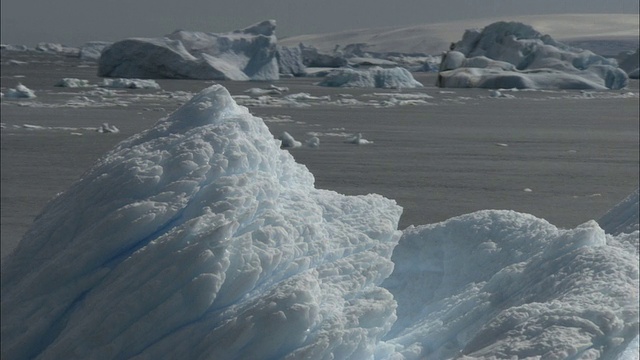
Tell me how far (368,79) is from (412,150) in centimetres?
1436

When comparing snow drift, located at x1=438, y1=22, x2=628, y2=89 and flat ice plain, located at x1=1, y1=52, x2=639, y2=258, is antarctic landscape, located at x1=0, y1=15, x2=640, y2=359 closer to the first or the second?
flat ice plain, located at x1=1, y1=52, x2=639, y2=258

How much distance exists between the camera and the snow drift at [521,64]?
24.8m

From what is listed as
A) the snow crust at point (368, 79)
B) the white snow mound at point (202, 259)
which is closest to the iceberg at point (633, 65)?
the snow crust at point (368, 79)

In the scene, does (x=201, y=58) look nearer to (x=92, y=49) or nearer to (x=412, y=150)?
Result: (x=412, y=150)

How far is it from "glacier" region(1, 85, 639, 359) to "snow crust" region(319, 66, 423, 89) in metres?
19.9

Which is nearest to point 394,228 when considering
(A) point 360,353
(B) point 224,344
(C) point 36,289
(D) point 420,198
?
(A) point 360,353

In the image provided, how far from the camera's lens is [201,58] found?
23.5m

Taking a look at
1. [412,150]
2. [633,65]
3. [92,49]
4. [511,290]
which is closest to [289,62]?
[633,65]

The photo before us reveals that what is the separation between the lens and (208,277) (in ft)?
7.11

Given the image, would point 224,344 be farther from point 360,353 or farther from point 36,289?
point 36,289

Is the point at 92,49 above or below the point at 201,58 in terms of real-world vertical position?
below

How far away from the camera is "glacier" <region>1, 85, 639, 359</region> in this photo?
82.2 inches

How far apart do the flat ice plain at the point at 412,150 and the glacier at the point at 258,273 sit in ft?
6.70

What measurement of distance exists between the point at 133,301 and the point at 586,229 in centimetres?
113
